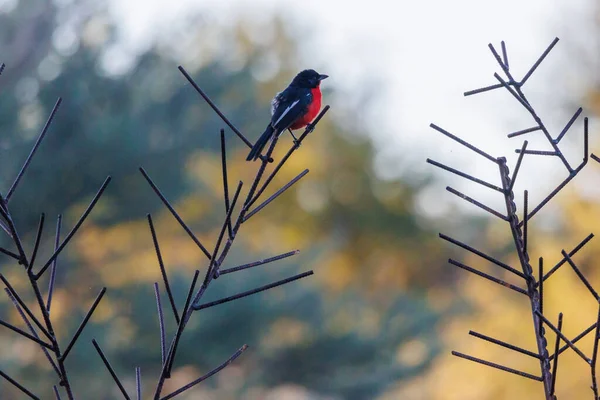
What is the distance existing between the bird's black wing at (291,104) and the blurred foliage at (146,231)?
387 cm

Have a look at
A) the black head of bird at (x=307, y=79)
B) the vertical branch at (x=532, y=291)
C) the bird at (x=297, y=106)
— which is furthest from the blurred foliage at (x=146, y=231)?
A: the vertical branch at (x=532, y=291)

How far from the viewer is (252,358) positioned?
9.25 meters

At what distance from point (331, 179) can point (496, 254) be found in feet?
16.5

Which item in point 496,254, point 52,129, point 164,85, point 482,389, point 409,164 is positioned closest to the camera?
point 52,129

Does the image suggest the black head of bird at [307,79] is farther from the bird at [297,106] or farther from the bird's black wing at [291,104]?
the bird's black wing at [291,104]

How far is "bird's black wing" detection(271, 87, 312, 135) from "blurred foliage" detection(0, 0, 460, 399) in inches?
153

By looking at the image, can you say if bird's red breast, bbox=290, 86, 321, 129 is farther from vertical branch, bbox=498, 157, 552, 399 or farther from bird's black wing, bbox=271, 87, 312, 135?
vertical branch, bbox=498, 157, 552, 399

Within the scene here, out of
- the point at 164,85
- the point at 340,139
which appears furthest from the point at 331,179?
the point at 164,85

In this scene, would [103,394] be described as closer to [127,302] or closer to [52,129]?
[127,302]

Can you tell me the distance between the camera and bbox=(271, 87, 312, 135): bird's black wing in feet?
8.38

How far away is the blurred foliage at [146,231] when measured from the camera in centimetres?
749

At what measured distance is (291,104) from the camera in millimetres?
2670

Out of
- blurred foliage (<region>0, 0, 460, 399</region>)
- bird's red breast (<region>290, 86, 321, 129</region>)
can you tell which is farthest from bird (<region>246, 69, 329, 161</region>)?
blurred foliage (<region>0, 0, 460, 399</region>)

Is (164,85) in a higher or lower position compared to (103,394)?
higher
